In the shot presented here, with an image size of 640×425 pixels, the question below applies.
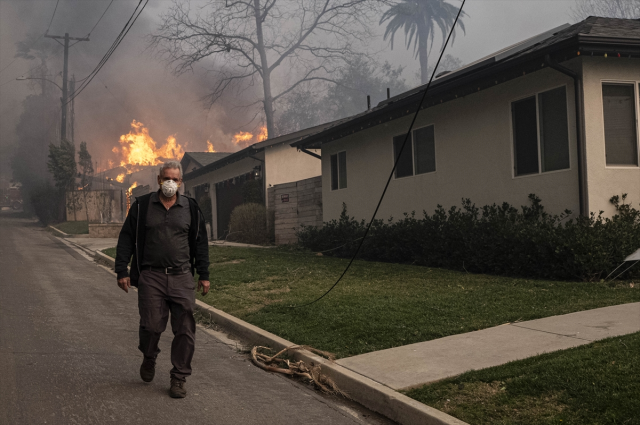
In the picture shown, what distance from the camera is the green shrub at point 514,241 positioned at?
9.79 metres

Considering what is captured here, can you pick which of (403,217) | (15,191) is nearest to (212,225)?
(403,217)

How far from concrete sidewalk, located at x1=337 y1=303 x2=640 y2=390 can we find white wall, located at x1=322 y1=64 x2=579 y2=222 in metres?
4.52

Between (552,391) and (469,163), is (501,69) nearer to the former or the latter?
(469,163)

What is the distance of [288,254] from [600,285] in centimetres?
1009

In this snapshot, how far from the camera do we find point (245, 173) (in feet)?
90.4

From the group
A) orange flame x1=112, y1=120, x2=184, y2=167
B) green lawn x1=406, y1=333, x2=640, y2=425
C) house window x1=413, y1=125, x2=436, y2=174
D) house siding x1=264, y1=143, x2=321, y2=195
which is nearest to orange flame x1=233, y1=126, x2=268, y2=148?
orange flame x1=112, y1=120, x2=184, y2=167

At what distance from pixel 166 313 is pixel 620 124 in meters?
9.22

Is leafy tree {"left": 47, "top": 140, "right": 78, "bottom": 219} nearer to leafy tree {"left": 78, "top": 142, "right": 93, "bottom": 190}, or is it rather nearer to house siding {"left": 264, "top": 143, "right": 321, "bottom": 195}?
leafy tree {"left": 78, "top": 142, "right": 93, "bottom": 190}

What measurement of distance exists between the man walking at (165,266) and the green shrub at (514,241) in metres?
6.76


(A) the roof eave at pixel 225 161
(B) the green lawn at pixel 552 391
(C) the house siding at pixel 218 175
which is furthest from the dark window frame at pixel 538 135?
(C) the house siding at pixel 218 175

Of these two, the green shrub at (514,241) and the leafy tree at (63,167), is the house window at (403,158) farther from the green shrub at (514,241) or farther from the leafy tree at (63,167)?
the leafy tree at (63,167)

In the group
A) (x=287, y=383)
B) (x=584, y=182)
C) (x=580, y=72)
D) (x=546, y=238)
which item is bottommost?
(x=287, y=383)

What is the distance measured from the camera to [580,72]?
10.8m

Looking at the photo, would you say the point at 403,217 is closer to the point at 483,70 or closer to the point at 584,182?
the point at 483,70
